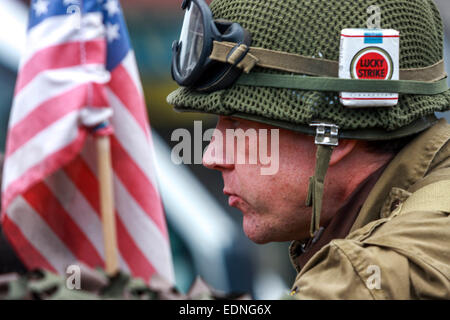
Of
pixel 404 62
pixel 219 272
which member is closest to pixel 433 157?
pixel 404 62

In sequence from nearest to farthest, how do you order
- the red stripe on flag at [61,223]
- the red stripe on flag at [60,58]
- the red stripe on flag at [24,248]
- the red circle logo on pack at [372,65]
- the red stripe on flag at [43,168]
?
the red circle logo on pack at [372,65]
the red stripe on flag at [43,168]
the red stripe on flag at [60,58]
the red stripe on flag at [24,248]
the red stripe on flag at [61,223]

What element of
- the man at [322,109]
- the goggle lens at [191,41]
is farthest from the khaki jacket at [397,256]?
the goggle lens at [191,41]

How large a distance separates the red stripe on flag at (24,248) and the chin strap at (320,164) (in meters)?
2.82

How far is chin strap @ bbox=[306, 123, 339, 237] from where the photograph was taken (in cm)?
186

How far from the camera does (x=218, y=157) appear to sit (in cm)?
207

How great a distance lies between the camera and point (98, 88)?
399 centimetres

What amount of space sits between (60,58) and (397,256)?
10.1 ft

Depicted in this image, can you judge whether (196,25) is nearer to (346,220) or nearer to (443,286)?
(346,220)

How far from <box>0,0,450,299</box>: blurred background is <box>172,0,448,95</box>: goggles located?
304 cm

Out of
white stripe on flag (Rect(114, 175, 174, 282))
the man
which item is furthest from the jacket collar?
white stripe on flag (Rect(114, 175, 174, 282))

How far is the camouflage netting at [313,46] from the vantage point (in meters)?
1.86

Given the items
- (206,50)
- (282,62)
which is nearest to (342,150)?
(282,62)

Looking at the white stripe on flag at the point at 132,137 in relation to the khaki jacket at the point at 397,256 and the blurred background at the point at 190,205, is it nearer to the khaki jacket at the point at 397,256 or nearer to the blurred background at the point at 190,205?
the blurred background at the point at 190,205

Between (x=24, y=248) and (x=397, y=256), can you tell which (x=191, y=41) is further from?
(x=24, y=248)
